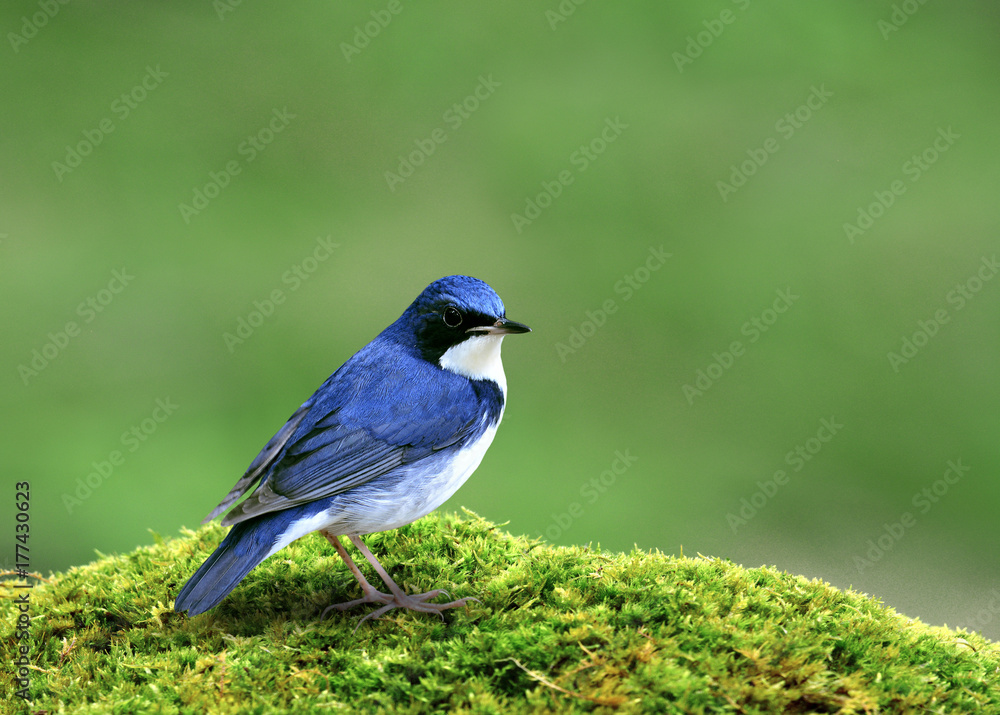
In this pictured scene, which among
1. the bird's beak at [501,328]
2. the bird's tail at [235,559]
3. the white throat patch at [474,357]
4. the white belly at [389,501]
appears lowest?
the bird's tail at [235,559]

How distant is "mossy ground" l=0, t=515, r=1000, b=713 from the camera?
3.68 m

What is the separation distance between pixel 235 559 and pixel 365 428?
85 cm

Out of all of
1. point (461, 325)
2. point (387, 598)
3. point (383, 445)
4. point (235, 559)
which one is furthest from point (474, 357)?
point (235, 559)

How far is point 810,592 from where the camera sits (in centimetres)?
455

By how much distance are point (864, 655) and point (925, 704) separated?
0.31m

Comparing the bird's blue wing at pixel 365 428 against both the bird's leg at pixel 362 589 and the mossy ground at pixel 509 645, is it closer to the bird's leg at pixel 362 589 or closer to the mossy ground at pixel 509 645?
the bird's leg at pixel 362 589

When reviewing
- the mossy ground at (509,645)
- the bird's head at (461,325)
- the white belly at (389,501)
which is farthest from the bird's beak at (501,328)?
the mossy ground at (509,645)

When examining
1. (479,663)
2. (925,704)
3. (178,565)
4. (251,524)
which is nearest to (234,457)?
(178,565)

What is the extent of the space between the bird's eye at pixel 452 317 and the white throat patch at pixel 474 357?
100mm

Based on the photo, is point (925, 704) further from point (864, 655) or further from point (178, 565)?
point (178, 565)

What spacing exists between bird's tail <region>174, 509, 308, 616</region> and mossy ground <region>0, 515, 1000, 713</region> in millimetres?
249

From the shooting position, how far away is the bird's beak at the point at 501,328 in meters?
4.54

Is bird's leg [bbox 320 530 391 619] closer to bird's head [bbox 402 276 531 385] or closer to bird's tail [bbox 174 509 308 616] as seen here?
bird's tail [bbox 174 509 308 616]

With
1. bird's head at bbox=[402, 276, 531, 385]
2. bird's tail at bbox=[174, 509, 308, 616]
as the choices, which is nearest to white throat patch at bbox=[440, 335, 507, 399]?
bird's head at bbox=[402, 276, 531, 385]
